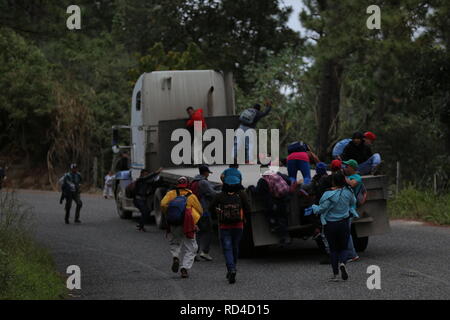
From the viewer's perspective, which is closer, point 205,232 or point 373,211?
point 373,211

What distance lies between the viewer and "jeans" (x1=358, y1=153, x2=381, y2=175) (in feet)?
49.8

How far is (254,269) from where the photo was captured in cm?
1392

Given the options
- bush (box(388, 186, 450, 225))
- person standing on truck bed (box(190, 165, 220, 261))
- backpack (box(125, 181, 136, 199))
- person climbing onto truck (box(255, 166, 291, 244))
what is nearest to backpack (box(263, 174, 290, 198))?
person climbing onto truck (box(255, 166, 291, 244))

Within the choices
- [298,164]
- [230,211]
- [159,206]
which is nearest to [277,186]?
[298,164]

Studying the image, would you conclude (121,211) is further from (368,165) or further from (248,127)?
(368,165)

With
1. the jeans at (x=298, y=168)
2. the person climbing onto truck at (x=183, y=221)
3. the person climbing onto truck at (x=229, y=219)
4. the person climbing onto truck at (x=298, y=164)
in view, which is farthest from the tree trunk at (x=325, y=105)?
the person climbing onto truck at (x=229, y=219)

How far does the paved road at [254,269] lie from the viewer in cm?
1138

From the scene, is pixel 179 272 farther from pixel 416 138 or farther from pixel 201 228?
pixel 416 138

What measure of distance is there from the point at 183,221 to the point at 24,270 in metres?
2.35

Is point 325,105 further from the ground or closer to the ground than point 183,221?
further from the ground

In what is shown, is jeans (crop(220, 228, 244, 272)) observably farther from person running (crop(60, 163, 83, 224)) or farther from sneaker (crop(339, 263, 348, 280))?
person running (crop(60, 163, 83, 224))

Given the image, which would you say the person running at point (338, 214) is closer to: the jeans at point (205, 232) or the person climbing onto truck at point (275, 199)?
the person climbing onto truck at point (275, 199)

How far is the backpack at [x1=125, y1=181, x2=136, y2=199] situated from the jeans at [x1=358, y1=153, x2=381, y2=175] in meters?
7.27
